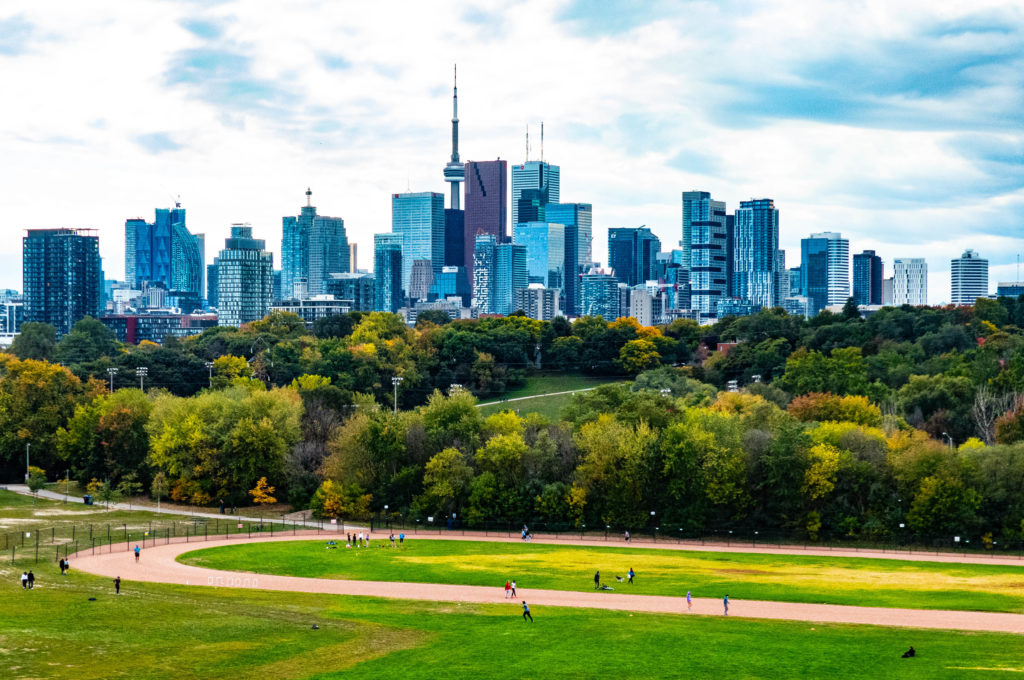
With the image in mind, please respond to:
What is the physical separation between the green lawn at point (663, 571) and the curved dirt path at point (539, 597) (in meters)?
1.60

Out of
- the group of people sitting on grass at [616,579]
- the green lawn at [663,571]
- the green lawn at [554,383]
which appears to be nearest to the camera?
the green lawn at [663,571]

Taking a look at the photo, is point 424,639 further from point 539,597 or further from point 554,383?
point 554,383

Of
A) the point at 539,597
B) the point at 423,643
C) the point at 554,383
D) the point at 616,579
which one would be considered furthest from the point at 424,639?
the point at 554,383

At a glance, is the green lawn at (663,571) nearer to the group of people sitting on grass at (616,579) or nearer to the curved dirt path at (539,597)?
the group of people sitting on grass at (616,579)

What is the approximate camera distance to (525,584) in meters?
66.4

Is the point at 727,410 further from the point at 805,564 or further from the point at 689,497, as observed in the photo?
the point at 805,564

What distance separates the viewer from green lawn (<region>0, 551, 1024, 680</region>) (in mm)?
47781

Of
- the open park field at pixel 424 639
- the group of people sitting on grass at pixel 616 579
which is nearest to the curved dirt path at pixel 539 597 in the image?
the group of people sitting on grass at pixel 616 579

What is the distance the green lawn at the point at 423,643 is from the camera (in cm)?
4778

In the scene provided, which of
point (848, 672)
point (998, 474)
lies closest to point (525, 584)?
point (848, 672)

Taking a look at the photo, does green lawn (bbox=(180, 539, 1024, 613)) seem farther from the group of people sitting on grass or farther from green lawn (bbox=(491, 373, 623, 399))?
green lawn (bbox=(491, 373, 623, 399))

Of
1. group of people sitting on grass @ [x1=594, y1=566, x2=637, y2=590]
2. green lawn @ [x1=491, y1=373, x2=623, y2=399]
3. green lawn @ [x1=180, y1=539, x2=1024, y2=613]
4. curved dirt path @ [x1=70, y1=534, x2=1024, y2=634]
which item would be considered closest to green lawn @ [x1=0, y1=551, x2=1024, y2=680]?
curved dirt path @ [x1=70, y1=534, x2=1024, y2=634]

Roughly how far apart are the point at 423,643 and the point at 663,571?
72.7ft

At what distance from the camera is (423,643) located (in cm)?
5234
